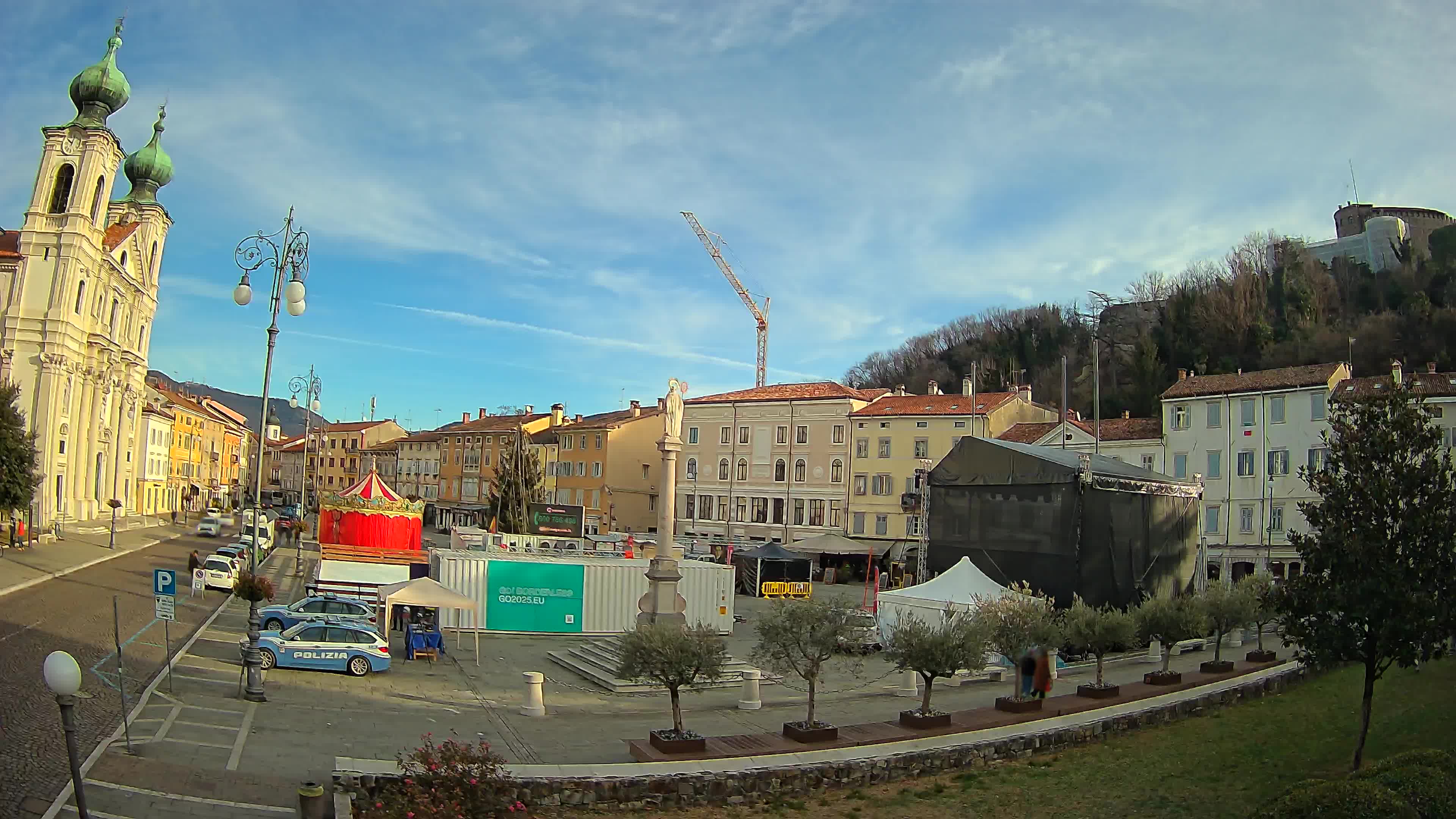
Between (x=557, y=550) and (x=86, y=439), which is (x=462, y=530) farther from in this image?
(x=86, y=439)

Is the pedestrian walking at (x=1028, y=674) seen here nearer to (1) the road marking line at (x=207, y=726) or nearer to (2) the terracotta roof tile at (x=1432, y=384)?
(1) the road marking line at (x=207, y=726)

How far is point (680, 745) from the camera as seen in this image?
538 inches

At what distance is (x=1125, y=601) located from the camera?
95.8ft

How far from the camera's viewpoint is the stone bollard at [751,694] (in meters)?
18.9

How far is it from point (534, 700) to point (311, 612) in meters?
9.86

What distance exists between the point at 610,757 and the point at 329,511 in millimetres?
29361

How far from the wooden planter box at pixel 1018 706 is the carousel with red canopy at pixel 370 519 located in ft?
92.6

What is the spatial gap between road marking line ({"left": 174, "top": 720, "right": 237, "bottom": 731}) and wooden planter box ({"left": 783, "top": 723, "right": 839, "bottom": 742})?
345 inches

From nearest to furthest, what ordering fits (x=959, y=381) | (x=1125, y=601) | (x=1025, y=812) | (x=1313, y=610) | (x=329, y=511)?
(x=1025, y=812), (x=1313, y=610), (x=1125, y=601), (x=329, y=511), (x=959, y=381)

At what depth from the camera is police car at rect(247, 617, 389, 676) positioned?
20812mm

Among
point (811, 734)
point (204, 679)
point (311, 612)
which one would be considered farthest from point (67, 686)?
point (311, 612)

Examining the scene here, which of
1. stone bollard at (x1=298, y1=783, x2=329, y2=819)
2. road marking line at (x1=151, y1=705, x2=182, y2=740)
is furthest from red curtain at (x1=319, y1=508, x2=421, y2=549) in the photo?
stone bollard at (x1=298, y1=783, x2=329, y2=819)

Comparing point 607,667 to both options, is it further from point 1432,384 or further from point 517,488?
point 1432,384

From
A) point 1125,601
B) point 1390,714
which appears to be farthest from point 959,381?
point 1390,714
